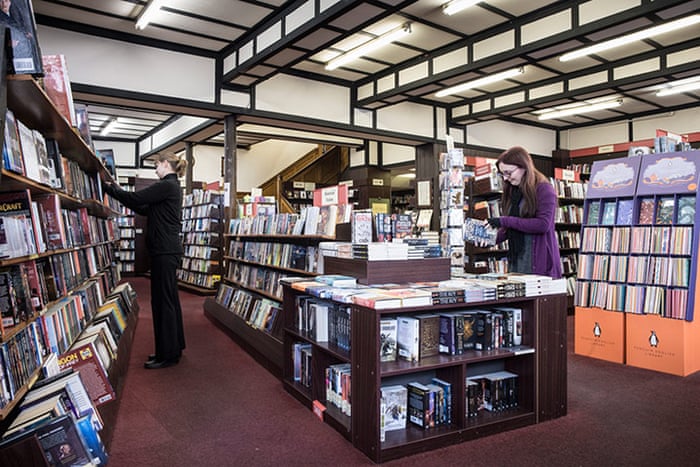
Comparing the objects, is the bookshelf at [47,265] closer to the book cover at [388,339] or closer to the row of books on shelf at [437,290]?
the row of books on shelf at [437,290]

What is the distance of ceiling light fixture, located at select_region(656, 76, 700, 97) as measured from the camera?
8.09m

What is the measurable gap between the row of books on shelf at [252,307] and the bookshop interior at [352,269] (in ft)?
0.14

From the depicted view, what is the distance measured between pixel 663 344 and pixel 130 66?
7.22m

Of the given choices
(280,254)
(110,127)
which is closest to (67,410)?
(280,254)

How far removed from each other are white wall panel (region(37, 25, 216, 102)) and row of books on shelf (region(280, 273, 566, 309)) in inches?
205

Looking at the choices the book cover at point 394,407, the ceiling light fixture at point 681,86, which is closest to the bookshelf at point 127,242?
the book cover at point 394,407

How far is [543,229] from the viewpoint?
3.15 meters

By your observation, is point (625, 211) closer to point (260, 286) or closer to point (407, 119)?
point (260, 286)

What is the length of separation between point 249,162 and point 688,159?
12539mm

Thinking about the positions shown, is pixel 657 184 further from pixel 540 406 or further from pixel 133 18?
pixel 133 18

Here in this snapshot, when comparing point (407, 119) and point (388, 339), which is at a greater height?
point (407, 119)

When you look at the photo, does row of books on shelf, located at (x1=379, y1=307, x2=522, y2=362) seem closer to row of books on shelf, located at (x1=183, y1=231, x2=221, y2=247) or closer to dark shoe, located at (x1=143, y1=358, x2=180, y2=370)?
dark shoe, located at (x1=143, y1=358, x2=180, y2=370)

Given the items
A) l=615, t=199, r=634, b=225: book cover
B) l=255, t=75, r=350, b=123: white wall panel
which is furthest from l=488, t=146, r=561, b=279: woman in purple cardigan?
l=255, t=75, r=350, b=123: white wall panel

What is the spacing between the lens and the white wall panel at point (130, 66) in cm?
637
